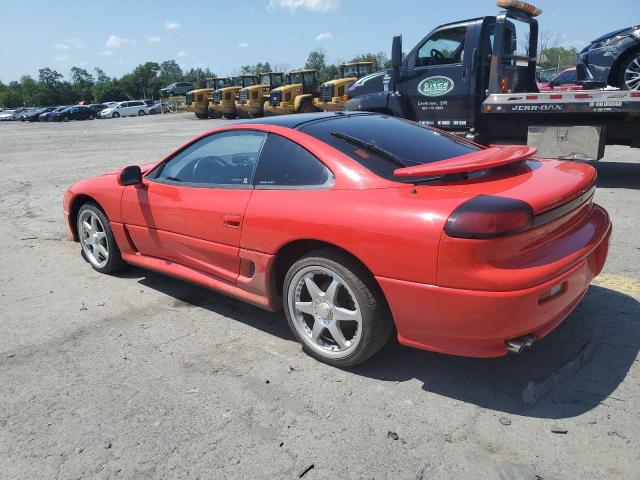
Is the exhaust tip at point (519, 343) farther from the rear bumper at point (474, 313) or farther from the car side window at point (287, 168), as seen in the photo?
the car side window at point (287, 168)

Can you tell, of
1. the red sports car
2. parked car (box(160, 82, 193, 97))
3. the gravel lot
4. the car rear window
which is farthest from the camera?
parked car (box(160, 82, 193, 97))

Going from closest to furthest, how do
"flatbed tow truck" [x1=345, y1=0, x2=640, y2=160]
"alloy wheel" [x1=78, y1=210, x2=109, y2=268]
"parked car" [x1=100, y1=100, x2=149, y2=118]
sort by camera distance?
"alloy wheel" [x1=78, y1=210, x2=109, y2=268], "flatbed tow truck" [x1=345, y1=0, x2=640, y2=160], "parked car" [x1=100, y1=100, x2=149, y2=118]

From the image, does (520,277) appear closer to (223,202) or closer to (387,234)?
(387,234)

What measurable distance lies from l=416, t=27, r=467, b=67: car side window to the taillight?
6.95 metres

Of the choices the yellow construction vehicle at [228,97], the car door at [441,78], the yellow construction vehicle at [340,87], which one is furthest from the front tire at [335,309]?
the yellow construction vehicle at [228,97]

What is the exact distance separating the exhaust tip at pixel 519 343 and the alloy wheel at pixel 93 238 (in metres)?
3.58

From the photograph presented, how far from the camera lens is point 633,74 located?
8.12m

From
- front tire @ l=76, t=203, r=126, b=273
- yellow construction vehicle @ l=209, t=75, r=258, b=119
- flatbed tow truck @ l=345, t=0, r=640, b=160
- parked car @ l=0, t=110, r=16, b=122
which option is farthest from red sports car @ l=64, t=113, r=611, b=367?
parked car @ l=0, t=110, r=16, b=122

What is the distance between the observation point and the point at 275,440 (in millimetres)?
2486

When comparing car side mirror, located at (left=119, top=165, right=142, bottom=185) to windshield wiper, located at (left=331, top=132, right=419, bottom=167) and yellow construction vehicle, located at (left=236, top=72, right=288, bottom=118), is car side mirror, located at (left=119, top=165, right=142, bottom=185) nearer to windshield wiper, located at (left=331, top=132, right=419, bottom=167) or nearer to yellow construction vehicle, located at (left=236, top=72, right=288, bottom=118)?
windshield wiper, located at (left=331, top=132, right=419, bottom=167)

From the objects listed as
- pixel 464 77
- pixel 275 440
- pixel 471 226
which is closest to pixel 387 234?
pixel 471 226

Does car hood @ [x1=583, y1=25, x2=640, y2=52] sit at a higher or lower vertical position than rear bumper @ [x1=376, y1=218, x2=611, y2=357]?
higher

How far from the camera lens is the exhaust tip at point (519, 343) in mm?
2482

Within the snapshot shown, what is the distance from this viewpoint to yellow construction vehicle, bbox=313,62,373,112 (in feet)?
76.7
